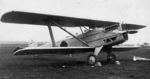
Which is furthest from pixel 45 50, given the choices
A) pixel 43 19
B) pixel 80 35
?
pixel 80 35

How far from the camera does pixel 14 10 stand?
819 cm

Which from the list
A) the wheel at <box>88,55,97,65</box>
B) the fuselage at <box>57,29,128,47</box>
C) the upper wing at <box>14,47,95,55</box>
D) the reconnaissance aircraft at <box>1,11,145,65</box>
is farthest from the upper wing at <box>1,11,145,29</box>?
the wheel at <box>88,55,97,65</box>

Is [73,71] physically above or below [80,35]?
below

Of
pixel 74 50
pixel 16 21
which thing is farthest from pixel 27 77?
pixel 16 21

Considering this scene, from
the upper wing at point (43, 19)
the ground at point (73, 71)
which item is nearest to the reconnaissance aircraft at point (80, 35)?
the upper wing at point (43, 19)

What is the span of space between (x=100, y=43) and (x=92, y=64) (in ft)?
4.01

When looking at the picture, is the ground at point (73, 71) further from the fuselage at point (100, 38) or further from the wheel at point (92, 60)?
the fuselage at point (100, 38)

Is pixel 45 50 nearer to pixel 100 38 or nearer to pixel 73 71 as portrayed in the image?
pixel 73 71

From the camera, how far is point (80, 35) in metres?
11.0

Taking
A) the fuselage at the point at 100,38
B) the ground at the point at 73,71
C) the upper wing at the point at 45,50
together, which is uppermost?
the fuselage at the point at 100,38

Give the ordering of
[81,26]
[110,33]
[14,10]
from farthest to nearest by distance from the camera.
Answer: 1. [81,26]
2. [110,33]
3. [14,10]

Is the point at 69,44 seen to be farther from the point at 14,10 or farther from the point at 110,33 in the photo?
the point at 14,10

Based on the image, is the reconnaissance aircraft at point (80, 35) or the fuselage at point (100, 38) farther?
the fuselage at point (100, 38)

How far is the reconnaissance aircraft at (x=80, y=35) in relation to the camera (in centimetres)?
895
